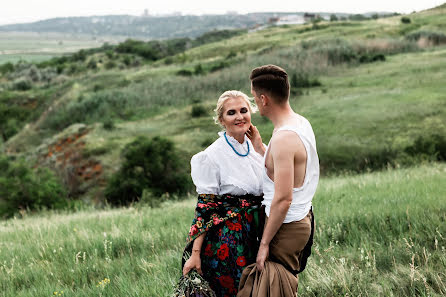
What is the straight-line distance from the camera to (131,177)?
16359 millimetres

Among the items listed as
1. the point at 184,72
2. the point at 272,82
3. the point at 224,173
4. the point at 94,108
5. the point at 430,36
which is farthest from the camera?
the point at 184,72

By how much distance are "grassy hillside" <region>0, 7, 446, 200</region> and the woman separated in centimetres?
821

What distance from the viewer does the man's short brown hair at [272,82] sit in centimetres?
253

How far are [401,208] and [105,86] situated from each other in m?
37.6

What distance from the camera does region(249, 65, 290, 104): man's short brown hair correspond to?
2.53 metres

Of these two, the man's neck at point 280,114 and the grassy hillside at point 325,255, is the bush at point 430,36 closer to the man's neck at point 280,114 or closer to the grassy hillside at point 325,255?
the grassy hillside at point 325,255

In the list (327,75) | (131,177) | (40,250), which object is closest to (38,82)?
(327,75)

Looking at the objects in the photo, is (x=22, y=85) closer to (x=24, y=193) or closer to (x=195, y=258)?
(x=24, y=193)

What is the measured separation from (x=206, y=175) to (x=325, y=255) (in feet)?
6.62

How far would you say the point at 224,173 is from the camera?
290 cm

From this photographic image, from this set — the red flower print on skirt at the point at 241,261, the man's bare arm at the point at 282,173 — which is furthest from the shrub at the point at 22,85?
the man's bare arm at the point at 282,173

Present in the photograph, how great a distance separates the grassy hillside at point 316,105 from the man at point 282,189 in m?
8.31

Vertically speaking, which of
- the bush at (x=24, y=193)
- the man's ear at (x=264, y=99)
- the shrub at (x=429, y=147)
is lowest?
the bush at (x=24, y=193)

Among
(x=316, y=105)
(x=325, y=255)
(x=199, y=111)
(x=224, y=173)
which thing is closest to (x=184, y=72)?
(x=199, y=111)
